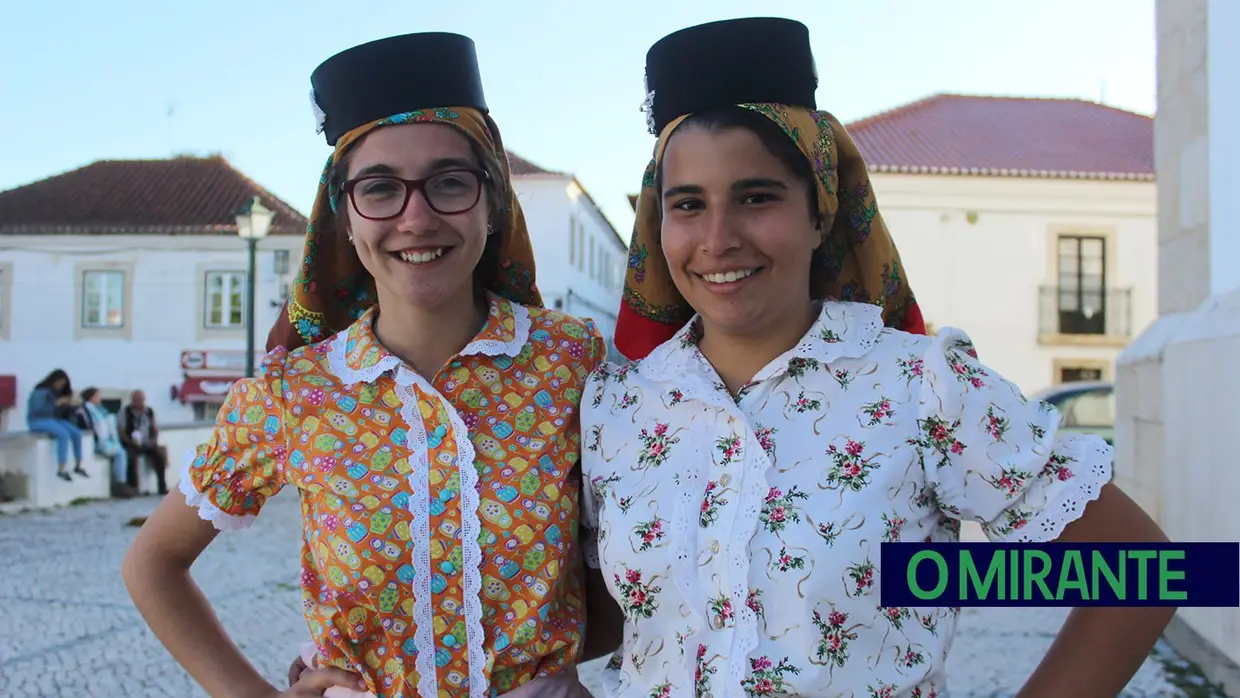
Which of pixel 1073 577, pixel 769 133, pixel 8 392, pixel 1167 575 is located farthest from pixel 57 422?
pixel 8 392

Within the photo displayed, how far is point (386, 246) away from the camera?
195 cm

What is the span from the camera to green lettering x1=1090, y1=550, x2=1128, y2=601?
62.0 inches

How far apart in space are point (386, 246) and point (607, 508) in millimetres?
658

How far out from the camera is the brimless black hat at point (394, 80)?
78.4 inches

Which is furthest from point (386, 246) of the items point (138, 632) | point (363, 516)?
point (138, 632)

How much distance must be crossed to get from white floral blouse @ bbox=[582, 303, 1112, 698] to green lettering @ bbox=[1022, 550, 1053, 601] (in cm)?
3

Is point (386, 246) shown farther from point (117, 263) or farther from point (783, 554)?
point (117, 263)

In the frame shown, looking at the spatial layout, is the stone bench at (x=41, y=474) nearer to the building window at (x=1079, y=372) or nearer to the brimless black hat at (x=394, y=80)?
the brimless black hat at (x=394, y=80)

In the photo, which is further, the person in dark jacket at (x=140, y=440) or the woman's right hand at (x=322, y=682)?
the person in dark jacket at (x=140, y=440)

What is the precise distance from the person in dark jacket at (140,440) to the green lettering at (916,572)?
12.6m

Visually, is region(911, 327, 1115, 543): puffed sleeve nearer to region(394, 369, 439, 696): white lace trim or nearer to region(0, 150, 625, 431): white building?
region(394, 369, 439, 696): white lace trim

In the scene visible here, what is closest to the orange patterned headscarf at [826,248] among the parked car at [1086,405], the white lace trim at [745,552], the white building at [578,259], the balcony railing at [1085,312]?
the white lace trim at [745,552]

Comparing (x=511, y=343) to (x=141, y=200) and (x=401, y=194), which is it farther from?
(x=141, y=200)

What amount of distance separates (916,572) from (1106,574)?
295 mm
